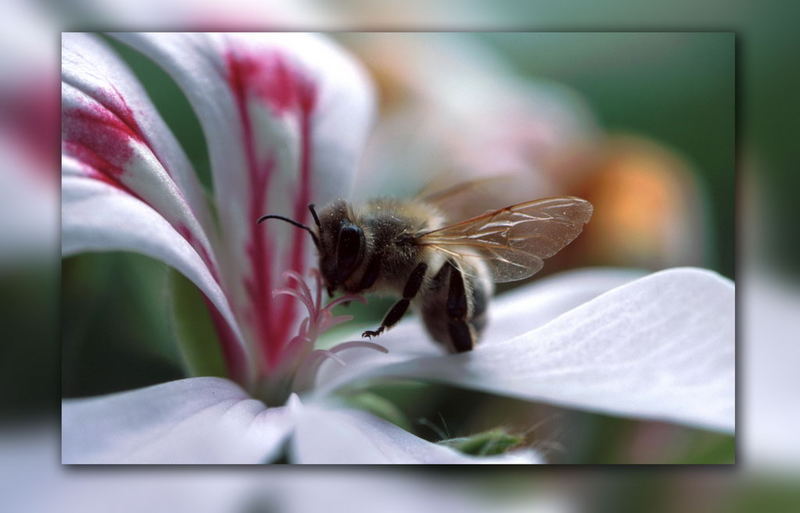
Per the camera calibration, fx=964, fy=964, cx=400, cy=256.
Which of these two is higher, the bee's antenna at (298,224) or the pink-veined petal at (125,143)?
the pink-veined petal at (125,143)

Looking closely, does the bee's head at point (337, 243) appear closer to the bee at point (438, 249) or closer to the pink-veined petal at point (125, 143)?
the bee at point (438, 249)

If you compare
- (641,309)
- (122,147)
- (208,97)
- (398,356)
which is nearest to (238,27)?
(208,97)

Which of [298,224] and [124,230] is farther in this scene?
[298,224]

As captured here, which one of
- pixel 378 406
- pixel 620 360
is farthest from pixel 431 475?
pixel 620 360

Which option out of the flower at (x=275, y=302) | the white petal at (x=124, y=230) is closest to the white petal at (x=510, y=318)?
the flower at (x=275, y=302)

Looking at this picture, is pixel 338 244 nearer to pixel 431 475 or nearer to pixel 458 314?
pixel 458 314

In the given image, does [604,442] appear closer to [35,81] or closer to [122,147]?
[122,147]
